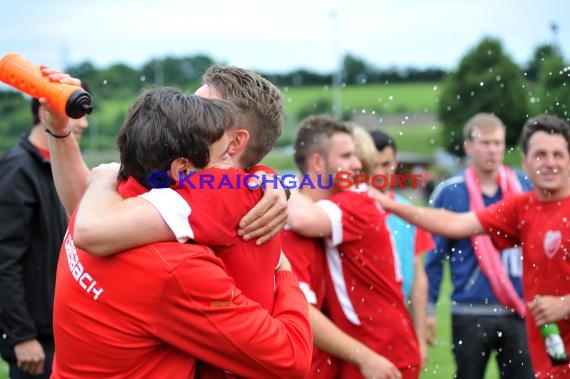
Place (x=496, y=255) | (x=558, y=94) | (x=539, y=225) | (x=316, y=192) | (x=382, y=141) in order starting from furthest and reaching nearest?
(x=558, y=94) → (x=382, y=141) → (x=496, y=255) → (x=316, y=192) → (x=539, y=225)

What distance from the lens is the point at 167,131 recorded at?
7.16ft

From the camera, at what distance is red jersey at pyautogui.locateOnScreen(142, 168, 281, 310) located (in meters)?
2.12

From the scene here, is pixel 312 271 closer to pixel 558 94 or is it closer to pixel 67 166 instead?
pixel 67 166

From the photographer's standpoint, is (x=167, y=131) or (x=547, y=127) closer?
(x=167, y=131)

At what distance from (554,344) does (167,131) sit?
2.57m

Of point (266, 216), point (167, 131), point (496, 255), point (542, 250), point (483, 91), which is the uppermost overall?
point (167, 131)

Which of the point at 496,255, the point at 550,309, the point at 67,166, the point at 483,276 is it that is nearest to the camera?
the point at 67,166

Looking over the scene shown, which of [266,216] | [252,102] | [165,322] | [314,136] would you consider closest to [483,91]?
[314,136]

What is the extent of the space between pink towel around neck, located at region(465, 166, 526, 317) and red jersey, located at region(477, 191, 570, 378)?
49.2 inches

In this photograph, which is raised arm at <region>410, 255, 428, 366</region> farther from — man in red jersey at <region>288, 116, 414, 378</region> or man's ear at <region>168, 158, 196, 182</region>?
man's ear at <region>168, 158, 196, 182</region>

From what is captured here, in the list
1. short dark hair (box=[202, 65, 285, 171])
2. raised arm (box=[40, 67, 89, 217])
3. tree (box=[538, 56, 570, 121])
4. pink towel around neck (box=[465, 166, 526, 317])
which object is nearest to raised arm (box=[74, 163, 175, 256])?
short dark hair (box=[202, 65, 285, 171])

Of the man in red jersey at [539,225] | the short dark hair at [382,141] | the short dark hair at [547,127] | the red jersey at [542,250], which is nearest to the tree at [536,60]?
the short dark hair at [547,127]

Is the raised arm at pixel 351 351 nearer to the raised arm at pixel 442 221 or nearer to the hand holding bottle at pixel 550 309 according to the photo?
the hand holding bottle at pixel 550 309

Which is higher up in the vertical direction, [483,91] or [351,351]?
[351,351]
